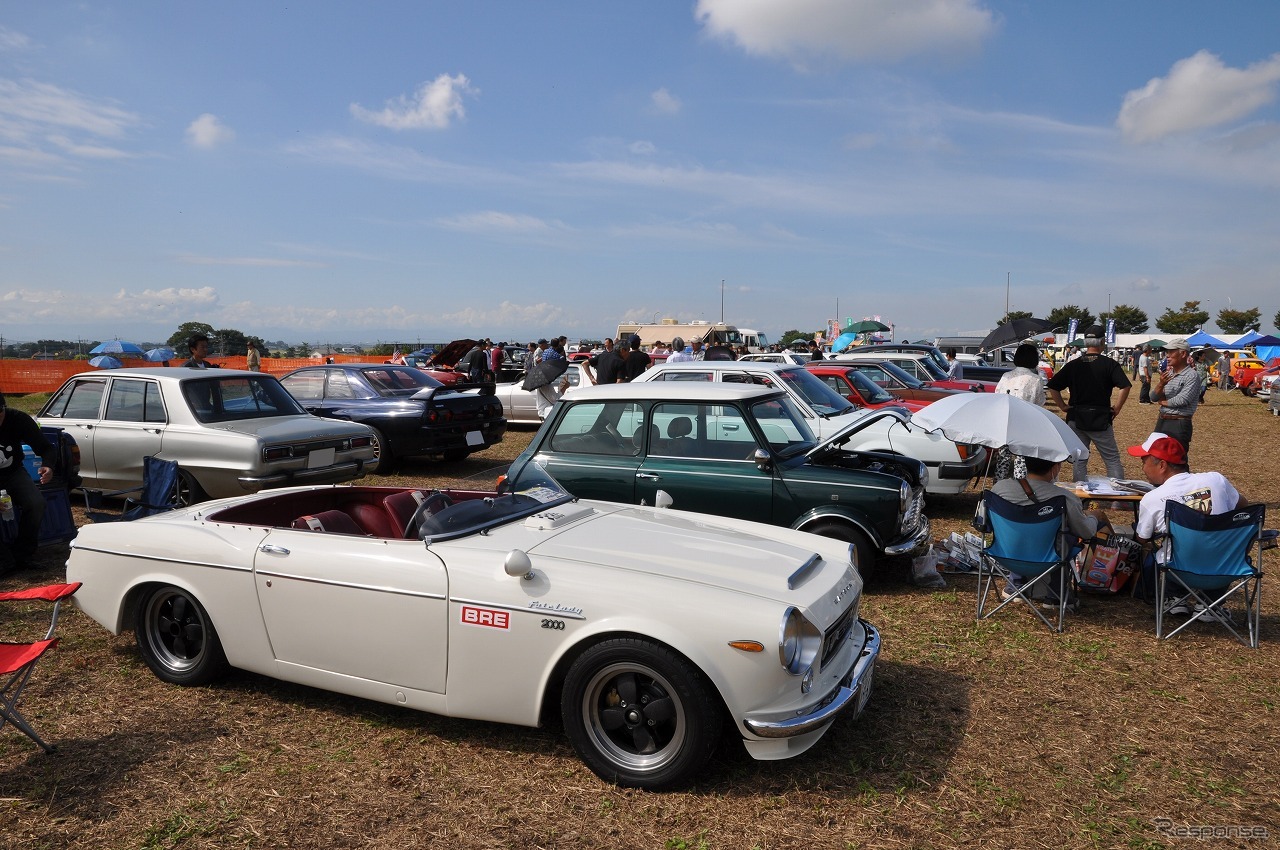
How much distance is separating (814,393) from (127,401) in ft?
23.9

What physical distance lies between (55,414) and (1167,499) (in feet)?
34.1

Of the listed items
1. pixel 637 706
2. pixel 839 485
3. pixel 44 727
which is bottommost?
pixel 44 727

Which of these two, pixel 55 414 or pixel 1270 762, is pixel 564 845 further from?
pixel 55 414

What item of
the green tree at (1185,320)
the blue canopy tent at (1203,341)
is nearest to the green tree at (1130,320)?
the green tree at (1185,320)

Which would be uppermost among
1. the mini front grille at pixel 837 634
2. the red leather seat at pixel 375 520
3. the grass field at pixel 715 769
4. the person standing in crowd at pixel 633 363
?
the person standing in crowd at pixel 633 363

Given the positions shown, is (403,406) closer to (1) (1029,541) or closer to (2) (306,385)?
(2) (306,385)

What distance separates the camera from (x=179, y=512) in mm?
4566

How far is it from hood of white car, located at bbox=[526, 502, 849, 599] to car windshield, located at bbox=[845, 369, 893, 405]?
6.73 meters

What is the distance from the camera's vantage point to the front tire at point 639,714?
126 inches

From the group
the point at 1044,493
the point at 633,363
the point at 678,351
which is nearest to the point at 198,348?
the point at 633,363

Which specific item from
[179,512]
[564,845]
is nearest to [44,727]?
[179,512]

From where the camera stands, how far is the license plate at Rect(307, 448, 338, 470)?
8.38m

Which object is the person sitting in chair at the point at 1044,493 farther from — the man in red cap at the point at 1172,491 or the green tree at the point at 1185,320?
the green tree at the point at 1185,320

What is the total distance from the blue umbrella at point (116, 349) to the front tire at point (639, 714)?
106 feet
